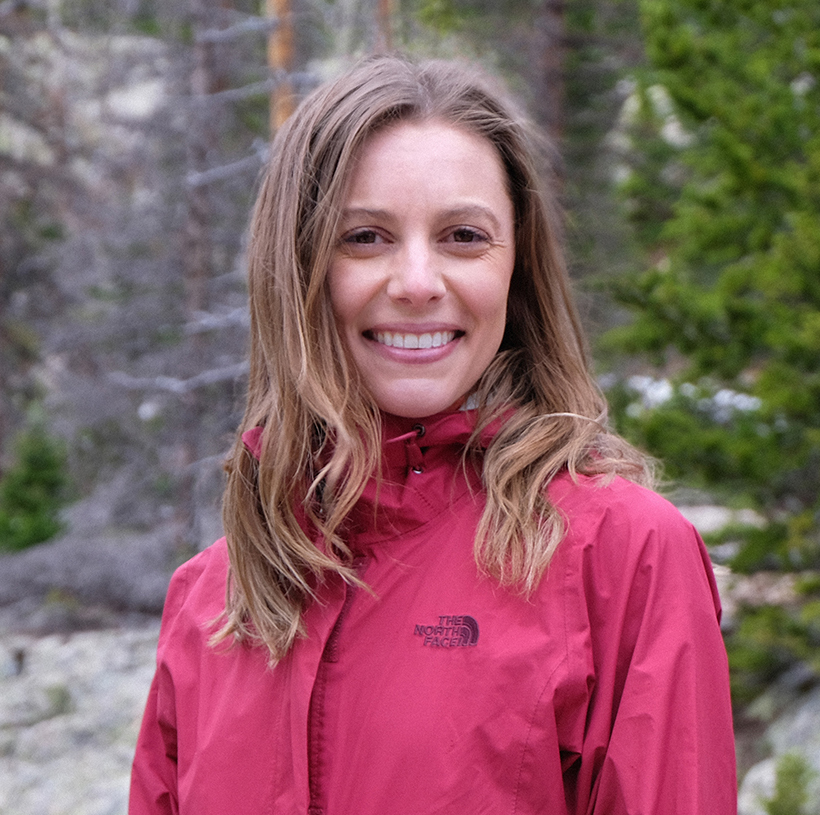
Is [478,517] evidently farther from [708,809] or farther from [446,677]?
[708,809]

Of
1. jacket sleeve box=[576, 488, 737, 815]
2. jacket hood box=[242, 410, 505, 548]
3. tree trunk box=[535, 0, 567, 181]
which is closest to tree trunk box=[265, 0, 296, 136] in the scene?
tree trunk box=[535, 0, 567, 181]

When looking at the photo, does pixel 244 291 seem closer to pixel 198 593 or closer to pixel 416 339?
pixel 198 593

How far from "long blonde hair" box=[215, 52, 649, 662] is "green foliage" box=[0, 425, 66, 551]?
43.3 ft

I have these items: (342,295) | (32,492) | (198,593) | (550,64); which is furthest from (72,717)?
(550,64)

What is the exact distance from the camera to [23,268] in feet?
54.8

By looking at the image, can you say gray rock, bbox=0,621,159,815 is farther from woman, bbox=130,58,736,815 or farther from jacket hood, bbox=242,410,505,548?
jacket hood, bbox=242,410,505,548

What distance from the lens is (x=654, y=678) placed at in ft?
4.75

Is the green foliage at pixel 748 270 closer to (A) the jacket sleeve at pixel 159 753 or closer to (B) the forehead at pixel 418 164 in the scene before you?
(B) the forehead at pixel 418 164

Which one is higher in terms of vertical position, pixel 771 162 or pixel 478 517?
pixel 771 162

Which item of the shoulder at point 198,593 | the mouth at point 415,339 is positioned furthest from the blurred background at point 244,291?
the shoulder at point 198,593

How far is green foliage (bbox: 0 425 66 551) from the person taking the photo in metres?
14.0

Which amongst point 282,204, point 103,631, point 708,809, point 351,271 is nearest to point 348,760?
point 708,809

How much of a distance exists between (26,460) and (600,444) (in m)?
14.5

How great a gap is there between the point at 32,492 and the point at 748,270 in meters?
12.2
